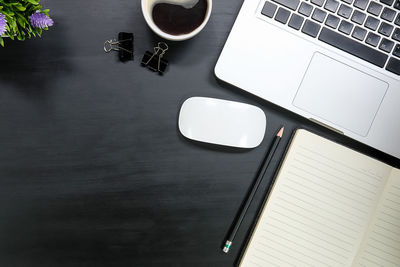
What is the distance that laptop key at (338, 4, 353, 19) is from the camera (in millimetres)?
556

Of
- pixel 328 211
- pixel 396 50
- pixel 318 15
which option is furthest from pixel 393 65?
pixel 328 211

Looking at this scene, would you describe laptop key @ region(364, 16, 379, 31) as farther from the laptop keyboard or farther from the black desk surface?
the black desk surface

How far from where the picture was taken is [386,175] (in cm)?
59

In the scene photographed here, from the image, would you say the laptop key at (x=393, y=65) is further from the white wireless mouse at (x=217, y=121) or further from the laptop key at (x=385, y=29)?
the white wireless mouse at (x=217, y=121)

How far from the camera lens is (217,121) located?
0.58 m

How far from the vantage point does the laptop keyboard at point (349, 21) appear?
557 millimetres

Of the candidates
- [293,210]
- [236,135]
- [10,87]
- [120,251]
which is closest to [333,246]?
[293,210]

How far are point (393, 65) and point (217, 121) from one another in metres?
0.28

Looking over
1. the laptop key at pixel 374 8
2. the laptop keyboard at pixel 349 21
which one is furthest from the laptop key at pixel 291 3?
the laptop key at pixel 374 8

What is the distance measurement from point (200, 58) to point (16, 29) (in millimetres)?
270

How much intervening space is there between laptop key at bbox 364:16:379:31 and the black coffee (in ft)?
0.81

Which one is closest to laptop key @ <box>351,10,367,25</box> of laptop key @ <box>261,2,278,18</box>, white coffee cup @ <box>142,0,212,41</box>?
laptop key @ <box>261,2,278,18</box>

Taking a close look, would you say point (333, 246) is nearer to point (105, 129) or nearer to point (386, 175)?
point (386, 175)

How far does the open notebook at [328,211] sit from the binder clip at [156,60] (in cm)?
24
